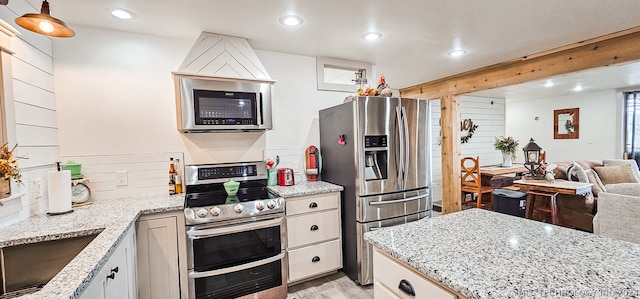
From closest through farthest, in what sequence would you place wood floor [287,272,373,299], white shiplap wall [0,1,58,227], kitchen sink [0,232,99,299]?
kitchen sink [0,232,99,299] < white shiplap wall [0,1,58,227] < wood floor [287,272,373,299]

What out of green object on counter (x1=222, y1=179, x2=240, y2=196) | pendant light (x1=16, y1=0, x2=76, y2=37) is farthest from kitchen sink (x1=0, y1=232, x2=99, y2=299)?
pendant light (x1=16, y1=0, x2=76, y2=37)

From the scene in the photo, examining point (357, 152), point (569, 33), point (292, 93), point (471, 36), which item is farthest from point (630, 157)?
point (292, 93)

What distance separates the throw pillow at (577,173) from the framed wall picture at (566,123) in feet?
10.8

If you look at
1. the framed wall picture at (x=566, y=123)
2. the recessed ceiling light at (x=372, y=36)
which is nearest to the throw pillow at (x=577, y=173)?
the framed wall picture at (x=566, y=123)

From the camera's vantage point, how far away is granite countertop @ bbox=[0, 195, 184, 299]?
91 centimetres

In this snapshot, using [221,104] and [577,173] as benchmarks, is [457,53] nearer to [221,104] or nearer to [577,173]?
[221,104]

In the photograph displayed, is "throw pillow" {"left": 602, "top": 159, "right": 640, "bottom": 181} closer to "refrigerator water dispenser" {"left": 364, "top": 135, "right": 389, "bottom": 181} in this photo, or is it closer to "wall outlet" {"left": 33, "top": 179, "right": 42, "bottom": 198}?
"refrigerator water dispenser" {"left": 364, "top": 135, "right": 389, "bottom": 181}

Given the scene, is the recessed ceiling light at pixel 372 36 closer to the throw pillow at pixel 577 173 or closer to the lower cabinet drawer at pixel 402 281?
the lower cabinet drawer at pixel 402 281

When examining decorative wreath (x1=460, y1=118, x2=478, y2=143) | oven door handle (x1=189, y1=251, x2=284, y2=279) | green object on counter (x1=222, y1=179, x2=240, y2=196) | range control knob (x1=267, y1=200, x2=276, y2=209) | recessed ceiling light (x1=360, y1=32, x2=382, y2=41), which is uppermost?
recessed ceiling light (x1=360, y1=32, x2=382, y2=41)

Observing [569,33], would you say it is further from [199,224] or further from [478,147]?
[478,147]

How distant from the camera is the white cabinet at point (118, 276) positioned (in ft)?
3.56

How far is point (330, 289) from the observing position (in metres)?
2.44

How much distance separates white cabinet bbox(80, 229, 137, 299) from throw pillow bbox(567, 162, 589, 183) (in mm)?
5320

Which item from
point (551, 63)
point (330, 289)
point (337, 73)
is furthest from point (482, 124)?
point (330, 289)
